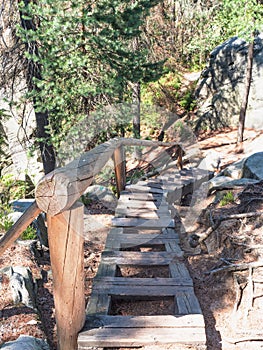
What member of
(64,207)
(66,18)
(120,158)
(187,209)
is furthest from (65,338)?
(66,18)

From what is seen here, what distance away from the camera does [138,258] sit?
390cm

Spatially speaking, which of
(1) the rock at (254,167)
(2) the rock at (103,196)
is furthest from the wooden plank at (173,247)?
(2) the rock at (103,196)

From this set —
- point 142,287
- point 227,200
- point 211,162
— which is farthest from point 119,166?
point 211,162

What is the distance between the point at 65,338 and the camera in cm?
255

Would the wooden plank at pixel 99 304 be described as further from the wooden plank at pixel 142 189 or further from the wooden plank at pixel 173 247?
the wooden plank at pixel 142 189

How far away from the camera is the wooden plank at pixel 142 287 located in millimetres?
3158

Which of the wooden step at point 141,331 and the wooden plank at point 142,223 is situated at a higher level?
the wooden step at point 141,331

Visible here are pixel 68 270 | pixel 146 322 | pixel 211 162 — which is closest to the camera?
pixel 68 270

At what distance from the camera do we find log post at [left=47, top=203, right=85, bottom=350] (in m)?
2.35

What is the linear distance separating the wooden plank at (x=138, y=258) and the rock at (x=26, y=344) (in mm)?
1370

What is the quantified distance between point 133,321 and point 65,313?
1.92ft

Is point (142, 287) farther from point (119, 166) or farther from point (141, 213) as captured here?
point (119, 166)

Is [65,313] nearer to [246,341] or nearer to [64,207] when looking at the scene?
[64,207]

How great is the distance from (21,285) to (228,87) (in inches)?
594
